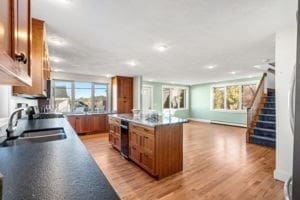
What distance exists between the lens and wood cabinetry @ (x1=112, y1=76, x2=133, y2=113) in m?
6.80

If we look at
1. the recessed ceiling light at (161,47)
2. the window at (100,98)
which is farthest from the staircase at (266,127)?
Answer: the window at (100,98)

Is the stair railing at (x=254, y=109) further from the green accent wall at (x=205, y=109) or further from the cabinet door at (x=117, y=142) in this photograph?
the cabinet door at (x=117, y=142)

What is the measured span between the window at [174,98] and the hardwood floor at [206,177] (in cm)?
559

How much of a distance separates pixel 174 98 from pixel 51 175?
9339 mm

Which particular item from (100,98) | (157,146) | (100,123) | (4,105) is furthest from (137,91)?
(4,105)

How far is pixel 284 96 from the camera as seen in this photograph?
100.0 inches

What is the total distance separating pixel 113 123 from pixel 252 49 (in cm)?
350

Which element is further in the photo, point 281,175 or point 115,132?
point 115,132

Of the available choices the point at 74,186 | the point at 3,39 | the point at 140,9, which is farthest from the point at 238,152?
the point at 3,39

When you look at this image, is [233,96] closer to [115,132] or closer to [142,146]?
[115,132]

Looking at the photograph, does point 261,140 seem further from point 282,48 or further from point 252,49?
point 282,48

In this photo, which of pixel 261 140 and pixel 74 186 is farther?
pixel 261 140

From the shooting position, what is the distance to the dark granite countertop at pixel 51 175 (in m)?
0.63

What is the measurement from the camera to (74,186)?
69 centimetres
